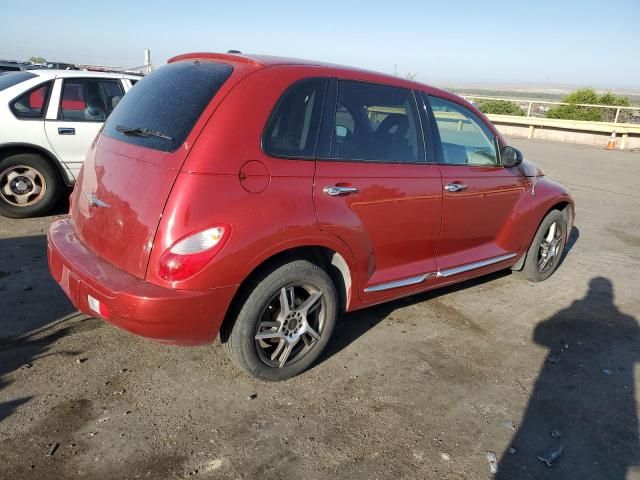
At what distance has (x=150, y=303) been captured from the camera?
259 centimetres

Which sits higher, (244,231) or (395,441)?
(244,231)

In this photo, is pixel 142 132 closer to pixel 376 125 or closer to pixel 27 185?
pixel 376 125

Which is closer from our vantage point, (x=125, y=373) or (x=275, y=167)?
(x=275, y=167)

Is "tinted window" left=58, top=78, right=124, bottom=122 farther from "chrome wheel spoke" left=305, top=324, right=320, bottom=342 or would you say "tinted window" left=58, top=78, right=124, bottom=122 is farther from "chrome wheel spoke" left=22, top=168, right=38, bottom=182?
"chrome wheel spoke" left=305, top=324, right=320, bottom=342

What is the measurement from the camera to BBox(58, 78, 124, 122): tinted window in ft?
20.5

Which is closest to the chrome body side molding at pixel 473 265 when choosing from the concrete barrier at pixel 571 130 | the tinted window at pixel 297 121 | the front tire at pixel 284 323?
the front tire at pixel 284 323

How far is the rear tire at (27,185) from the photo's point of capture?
596cm

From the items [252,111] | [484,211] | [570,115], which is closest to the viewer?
[252,111]

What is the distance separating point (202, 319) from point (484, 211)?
2564 mm

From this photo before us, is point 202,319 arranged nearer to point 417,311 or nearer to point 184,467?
point 184,467

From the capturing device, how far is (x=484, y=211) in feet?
13.9

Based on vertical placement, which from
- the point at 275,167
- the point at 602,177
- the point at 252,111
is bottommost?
the point at 602,177

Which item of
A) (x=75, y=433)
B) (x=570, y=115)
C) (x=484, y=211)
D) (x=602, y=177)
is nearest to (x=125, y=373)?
(x=75, y=433)

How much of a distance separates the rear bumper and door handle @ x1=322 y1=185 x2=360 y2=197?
0.80m
